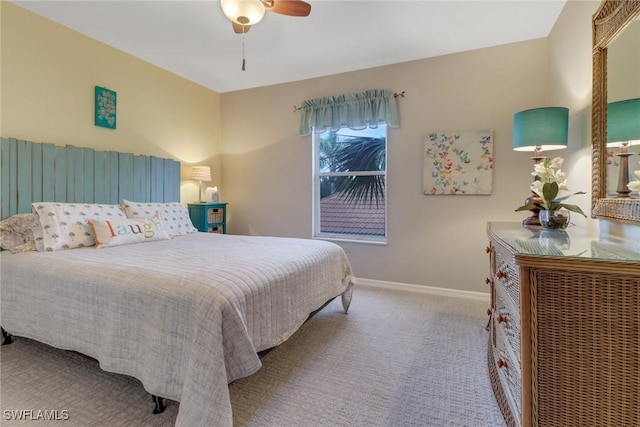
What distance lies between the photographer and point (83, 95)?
2861 millimetres

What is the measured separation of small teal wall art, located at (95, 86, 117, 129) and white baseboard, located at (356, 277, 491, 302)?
327 cm

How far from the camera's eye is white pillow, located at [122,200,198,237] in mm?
2918

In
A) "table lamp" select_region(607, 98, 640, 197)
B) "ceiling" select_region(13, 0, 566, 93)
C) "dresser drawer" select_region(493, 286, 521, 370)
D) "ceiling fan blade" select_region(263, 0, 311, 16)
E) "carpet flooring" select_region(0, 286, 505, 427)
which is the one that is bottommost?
"carpet flooring" select_region(0, 286, 505, 427)

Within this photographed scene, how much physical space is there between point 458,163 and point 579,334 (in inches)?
96.7

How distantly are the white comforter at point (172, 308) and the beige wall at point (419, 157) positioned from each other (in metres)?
1.62

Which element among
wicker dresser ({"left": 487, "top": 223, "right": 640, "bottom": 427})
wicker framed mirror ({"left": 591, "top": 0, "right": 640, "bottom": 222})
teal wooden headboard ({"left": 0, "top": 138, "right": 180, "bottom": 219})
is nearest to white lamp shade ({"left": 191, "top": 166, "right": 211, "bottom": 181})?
teal wooden headboard ({"left": 0, "top": 138, "right": 180, "bottom": 219})

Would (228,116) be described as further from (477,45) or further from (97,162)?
(477,45)

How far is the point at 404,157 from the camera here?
3424 millimetres

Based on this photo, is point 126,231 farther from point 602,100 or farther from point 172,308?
point 602,100

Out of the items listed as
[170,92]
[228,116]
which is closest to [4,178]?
[170,92]

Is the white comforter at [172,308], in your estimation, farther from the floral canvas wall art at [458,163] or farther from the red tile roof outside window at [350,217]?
the floral canvas wall art at [458,163]

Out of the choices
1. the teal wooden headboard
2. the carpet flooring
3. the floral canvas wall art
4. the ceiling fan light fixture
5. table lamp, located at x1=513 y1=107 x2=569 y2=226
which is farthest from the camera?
the floral canvas wall art

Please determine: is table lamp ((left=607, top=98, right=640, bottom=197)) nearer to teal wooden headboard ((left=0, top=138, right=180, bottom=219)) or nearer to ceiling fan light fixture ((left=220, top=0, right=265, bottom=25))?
ceiling fan light fixture ((left=220, top=0, right=265, bottom=25))

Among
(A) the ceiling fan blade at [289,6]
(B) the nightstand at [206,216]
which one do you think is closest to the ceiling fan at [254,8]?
(A) the ceiling fan blade at [289,6]
